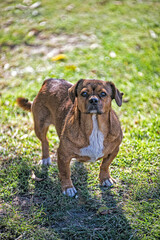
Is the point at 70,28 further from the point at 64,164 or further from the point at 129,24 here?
the point at 64,164

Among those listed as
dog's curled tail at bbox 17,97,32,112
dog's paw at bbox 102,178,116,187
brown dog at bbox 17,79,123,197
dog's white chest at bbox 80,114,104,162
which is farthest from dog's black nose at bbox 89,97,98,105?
dog's curled tail at bbox 17,97,32,112

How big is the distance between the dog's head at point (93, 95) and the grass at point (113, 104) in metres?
1.13

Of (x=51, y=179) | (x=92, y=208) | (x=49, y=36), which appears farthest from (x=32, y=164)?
(x=49, y=36)

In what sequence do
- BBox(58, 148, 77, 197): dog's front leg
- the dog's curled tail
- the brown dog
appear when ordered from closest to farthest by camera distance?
1. the brown dog
2. BBox(58, 148, 77, 197): dog's front leg
3. the dog's curled tail

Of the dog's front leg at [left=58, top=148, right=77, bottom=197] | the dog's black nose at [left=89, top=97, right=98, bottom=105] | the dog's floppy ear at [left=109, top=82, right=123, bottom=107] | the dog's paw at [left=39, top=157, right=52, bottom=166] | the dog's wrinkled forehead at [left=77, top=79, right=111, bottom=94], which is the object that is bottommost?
the dog's paw at [left=39, top=157, right=52, bottom=166]

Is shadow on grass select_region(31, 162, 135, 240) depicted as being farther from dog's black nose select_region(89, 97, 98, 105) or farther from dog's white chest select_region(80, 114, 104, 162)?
dog's black nose select_region(89, 97, 98, 105)

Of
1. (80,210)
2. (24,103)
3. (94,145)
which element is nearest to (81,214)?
(80,210)

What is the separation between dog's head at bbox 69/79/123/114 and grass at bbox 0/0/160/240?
1.13m

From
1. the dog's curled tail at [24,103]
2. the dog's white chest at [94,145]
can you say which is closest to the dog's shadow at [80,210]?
the dog's white chest at [94,145]

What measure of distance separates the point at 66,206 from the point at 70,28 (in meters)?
5.77

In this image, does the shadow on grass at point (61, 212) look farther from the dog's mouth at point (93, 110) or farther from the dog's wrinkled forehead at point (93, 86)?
the dog's wrinkled forehead at point (93, 86)

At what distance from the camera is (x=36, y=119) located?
422 centimetres

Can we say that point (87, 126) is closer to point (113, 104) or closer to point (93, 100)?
point (93, 100)

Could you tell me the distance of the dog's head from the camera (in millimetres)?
3199
